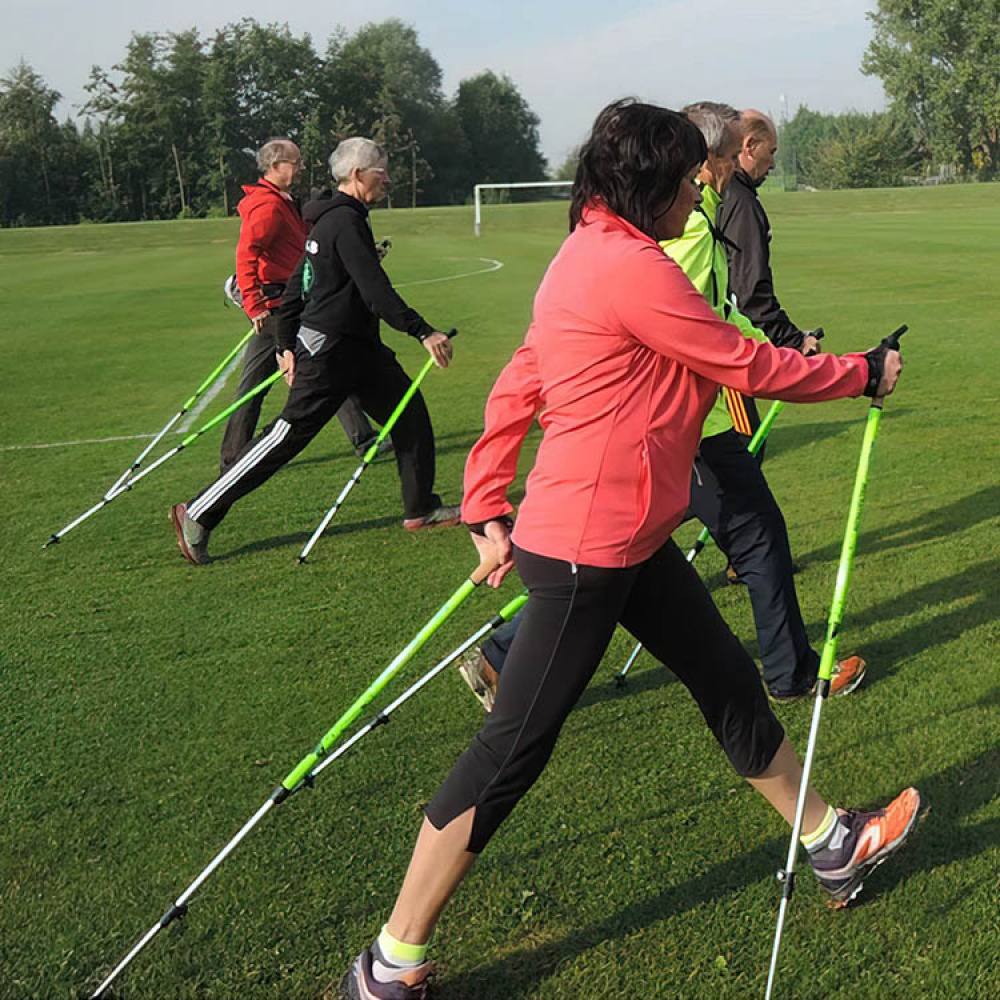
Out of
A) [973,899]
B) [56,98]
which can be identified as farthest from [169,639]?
[56,98]

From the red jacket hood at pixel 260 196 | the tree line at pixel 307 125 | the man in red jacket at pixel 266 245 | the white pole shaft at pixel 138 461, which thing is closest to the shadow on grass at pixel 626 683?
the white pole shaft at pixel 138 461

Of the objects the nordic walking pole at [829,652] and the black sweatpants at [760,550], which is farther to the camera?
the black sweatpants at [760,550]

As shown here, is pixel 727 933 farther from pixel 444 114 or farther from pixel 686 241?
pixel 444 114

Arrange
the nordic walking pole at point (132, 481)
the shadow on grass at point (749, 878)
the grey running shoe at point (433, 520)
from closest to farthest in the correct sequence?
the shadow on grass at point (749, 878) < the nordic walking pole at point (132, 481) < the grey running shoe at point (433, 520)

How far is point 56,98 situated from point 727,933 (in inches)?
3919

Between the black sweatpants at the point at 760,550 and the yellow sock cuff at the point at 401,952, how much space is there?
225 cm

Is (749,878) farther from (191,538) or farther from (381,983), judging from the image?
(191,538)

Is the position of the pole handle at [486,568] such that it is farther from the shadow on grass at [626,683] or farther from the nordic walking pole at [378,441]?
the nordic walking pole at [378,441]

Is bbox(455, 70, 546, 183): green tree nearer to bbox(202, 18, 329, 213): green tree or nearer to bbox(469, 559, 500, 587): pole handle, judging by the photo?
bbox(202, 18, 329, 213): green tree

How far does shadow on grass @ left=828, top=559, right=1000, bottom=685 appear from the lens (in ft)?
16.9

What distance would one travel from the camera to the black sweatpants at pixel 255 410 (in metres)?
8.54

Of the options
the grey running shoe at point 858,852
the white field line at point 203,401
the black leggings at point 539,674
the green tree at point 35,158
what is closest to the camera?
the black leggings at point 539,674

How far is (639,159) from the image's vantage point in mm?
2816

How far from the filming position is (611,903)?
3484 millimetres
